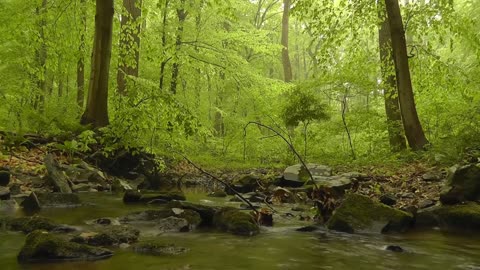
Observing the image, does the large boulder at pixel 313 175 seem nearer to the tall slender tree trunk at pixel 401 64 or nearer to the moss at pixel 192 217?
the tall slender tree trunk at pixel 401 64

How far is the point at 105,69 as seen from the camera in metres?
11.0

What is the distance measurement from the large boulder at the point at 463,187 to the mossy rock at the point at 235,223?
2.86 metres

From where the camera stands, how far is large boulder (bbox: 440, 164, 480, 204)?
5.90 metres

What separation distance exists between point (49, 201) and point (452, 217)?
604 cm

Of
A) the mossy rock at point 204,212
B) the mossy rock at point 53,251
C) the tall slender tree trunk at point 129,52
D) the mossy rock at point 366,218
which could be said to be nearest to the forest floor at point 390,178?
the mossy rock at point 366,218

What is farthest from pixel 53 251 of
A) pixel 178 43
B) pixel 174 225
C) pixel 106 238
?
pixel 178 43

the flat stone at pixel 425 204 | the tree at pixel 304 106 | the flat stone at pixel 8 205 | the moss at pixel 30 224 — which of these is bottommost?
the moss at pixel 30 224

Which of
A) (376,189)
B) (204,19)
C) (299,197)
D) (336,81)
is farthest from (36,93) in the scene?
(376,189)

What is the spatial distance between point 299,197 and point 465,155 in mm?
3439

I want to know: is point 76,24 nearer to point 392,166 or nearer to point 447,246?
point 392,166

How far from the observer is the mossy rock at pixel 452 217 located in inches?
209

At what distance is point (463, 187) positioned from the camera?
19.5 ft

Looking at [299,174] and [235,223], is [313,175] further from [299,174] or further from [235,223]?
[235,223]

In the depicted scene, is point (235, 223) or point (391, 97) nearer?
point (235, 223)
